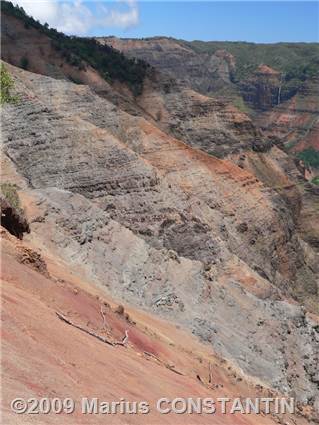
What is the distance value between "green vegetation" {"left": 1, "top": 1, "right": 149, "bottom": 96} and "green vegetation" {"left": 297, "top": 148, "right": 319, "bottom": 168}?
67.2 meters

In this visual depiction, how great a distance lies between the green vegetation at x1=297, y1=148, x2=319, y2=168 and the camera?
5153 inches

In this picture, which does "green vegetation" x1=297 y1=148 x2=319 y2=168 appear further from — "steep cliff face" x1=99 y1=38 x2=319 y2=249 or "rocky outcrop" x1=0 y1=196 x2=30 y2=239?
"rocky outcrop" x1=0 y1=196 x2=30 y2=239

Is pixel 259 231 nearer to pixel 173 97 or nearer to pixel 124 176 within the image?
pixel 124 176

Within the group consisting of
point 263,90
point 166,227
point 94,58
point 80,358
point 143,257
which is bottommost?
point 143,257

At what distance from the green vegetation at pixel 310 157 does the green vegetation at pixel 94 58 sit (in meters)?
67.2

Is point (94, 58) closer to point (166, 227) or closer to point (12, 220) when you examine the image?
point (166, 227)

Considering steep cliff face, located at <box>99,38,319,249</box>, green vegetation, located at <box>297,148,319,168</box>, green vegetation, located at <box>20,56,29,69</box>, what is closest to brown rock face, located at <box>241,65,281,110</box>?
steep cliff face, located at <box>99,38,319,249</box>

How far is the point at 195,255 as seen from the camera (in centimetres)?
2978

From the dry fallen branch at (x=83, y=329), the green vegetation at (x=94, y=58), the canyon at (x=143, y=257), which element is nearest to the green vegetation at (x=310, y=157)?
the green vegetation at (x=94, y=58)

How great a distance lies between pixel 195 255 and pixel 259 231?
1269 cm

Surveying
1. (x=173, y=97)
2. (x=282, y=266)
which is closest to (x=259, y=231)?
(x=282, y=266)

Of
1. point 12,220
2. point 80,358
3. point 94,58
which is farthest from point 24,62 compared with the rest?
point 80,358

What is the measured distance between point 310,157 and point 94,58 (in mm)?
75078

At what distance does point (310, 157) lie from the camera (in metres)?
133
